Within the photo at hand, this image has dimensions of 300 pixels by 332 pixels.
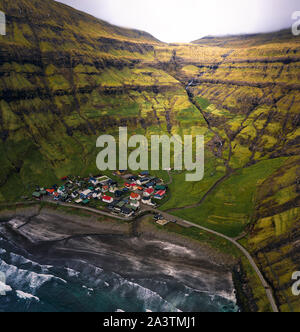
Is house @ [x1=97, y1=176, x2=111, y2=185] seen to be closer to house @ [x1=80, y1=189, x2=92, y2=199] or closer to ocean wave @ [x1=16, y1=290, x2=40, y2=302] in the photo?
house @ [x1=80, y1=189, x2=92, y2=199]

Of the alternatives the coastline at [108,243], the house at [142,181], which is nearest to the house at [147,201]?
the coastline at [108,243]

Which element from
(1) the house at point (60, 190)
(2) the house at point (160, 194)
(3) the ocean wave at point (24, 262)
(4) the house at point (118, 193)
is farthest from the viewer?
(1) the house at point (60, 190)

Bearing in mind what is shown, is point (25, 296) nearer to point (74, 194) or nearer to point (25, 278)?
point (25, 278)

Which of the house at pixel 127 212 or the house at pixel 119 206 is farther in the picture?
the house at pixel 119 206

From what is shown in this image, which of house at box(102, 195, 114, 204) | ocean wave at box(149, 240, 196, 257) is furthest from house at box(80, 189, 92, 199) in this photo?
ocean wave at box(149, 240, 196, 257)

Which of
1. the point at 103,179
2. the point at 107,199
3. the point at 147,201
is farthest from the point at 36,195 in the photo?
the point at 147,201

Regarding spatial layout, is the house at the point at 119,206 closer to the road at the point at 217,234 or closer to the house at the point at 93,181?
the road at the point at 217,234
